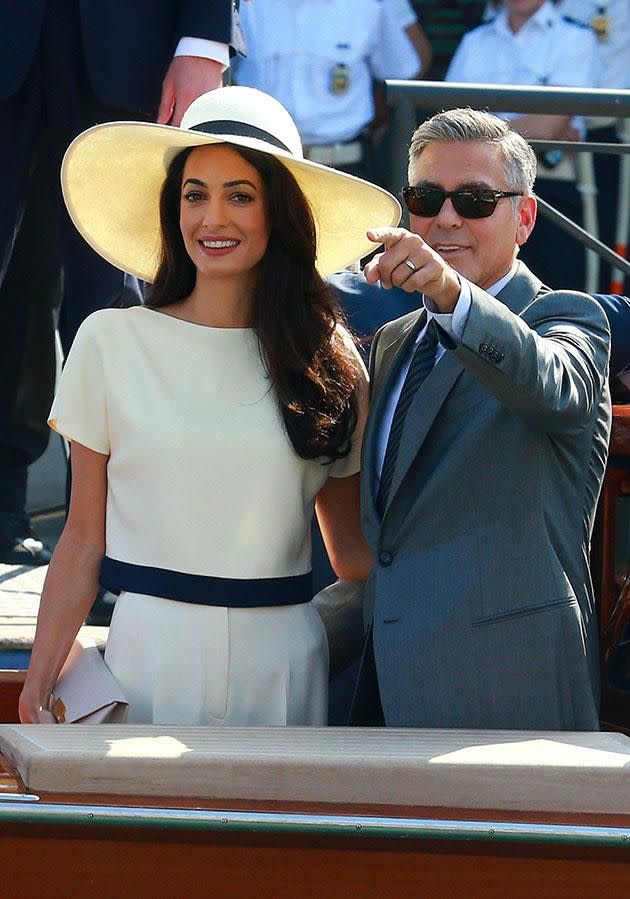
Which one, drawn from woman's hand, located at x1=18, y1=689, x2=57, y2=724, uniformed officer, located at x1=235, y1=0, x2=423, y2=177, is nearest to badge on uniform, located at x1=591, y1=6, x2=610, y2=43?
uniformed officer, located at x1=235, y1=0, x2=423, y2=177

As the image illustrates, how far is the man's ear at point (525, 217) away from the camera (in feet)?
8.75

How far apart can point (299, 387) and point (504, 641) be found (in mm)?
537

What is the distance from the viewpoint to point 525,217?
8.80ft

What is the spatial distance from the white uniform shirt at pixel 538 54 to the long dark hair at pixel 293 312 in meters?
3.33

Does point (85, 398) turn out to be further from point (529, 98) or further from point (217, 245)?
point (529, 98)

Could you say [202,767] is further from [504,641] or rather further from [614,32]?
[614,32]

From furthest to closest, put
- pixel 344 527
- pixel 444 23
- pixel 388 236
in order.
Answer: pixel 444 23, pixel 344 527, pixel 388 236

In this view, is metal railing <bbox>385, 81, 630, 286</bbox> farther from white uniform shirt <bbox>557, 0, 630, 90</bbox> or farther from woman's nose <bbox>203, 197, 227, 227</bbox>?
white uniform shirt <bbox>557, 0, 630, 90</bbox>

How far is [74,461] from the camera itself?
2730mm

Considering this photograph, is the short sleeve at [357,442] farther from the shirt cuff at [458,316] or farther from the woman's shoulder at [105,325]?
the shirt cuff at [458,316]

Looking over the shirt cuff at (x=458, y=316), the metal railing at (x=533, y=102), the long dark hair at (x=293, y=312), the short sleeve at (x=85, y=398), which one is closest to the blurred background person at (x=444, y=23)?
the metal railing at (x=533, y=102)

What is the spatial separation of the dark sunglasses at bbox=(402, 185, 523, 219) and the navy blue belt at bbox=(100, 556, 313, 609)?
0.62 metres

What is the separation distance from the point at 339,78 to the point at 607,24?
96 centimetres

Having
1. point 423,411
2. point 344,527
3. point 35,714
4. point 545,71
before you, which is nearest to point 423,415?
point 423,411
